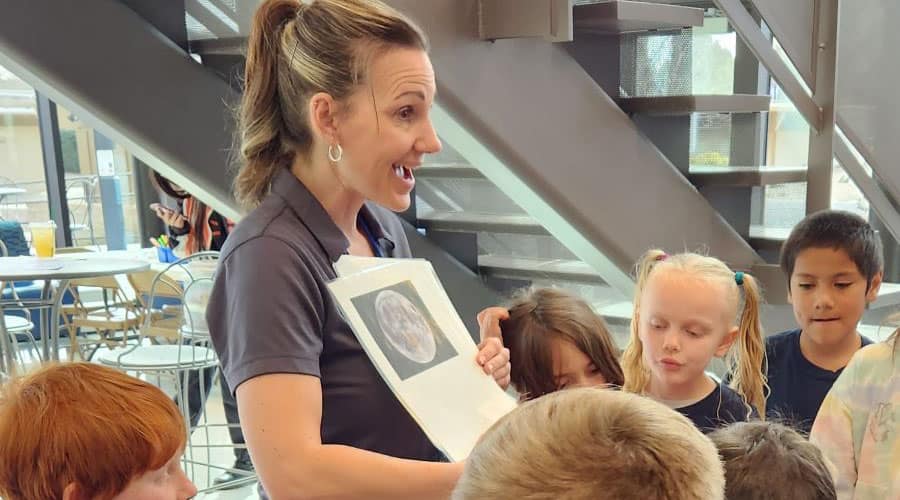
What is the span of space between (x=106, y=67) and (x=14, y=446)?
1.26 metres

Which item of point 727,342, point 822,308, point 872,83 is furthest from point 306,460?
point 872,83

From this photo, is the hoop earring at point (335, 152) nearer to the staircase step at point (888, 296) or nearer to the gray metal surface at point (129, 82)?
the gray metal surface at point (129, 82)

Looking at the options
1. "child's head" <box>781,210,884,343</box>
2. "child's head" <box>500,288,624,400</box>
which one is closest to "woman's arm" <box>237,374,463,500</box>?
"child's head" <box>500,288,624,400</box>

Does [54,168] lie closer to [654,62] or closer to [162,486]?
[654,62]

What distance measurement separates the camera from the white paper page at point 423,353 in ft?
3.22

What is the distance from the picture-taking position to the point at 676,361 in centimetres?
150

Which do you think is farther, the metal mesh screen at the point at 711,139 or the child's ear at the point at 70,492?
the metal mesh screen at the point at 711,139

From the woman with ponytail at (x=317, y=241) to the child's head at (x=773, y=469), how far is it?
32 centimetres

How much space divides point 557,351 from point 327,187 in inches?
22.5

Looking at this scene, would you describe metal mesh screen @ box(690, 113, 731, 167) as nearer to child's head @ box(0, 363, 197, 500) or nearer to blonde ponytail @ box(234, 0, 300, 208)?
blonde ponytail @ box(234, 0, 300, 208)

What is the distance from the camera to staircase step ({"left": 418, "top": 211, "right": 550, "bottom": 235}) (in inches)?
97.1

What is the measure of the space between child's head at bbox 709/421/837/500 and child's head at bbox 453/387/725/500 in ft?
0.93

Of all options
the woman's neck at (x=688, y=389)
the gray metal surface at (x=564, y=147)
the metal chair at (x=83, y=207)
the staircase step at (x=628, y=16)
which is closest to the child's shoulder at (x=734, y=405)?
the woman's neck at (x=688, y=389)

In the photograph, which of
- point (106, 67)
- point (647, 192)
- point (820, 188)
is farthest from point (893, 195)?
point (106, 67)
